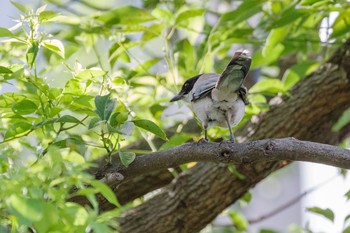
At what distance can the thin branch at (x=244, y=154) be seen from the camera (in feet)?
5.18

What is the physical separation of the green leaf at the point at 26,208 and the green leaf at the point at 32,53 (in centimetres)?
63

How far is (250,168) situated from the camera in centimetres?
238

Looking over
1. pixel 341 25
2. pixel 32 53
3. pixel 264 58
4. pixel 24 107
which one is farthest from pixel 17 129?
pixel 341 25

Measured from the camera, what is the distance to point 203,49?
2.46 metres

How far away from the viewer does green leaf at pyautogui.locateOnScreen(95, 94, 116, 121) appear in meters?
1.60

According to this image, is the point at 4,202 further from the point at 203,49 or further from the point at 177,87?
the point at 203,49

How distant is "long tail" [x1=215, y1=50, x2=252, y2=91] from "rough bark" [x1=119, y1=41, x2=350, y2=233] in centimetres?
54

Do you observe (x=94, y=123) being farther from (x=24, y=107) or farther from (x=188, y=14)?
(x=188, y=14)

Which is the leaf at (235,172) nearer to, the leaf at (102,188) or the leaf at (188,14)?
the leaf at (188,14)

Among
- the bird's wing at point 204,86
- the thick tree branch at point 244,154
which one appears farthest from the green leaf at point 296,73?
the thick tree branch at point 244,154

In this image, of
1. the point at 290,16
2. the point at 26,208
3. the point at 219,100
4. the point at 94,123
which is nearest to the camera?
the point at 26,208

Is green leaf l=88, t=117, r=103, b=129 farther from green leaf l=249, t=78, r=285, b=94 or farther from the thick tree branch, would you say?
green leaf l=249, t=78, r=285, b=94

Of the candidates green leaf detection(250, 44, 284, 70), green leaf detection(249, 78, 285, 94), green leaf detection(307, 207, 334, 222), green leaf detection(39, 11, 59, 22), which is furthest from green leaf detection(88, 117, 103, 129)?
green leaf detection(250, 44, 284, 70)

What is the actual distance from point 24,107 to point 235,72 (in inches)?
19.3
